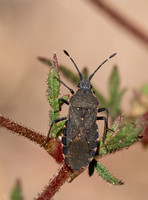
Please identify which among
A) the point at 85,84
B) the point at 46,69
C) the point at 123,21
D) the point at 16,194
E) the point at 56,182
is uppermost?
the point at 123,21

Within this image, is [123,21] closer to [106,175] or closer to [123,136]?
[123,136]

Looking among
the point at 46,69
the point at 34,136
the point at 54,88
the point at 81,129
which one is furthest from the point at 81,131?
the point at 46,69

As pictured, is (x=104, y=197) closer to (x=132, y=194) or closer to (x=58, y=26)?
(x=132, y=194)

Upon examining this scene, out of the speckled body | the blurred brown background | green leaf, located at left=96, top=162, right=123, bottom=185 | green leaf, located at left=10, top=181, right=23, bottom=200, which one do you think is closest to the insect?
the speckled body

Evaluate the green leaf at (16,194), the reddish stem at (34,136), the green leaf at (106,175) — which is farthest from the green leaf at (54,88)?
the green leaf at (16,194)

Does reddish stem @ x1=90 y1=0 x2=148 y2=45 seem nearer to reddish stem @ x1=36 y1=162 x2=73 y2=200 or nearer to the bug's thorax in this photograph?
the bug's thorax
